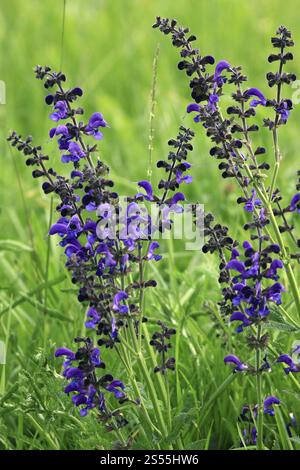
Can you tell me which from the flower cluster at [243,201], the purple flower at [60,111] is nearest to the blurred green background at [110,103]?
the flower cluster at [243,201]

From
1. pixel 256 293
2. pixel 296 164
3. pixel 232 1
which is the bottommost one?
pixel 256 293

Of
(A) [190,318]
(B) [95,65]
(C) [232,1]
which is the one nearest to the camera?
(A) [190,318]

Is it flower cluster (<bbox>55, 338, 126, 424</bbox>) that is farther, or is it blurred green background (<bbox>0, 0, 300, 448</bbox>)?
blurred green background (<bbox>0, 0, 300, 448</bbox>)

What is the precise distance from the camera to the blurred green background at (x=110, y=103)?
383cm

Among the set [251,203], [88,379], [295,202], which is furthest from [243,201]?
[88,379]

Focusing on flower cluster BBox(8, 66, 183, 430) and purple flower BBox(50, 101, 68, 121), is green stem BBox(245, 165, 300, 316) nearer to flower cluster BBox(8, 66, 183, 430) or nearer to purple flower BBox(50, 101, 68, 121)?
flower cluster BBox(8, 66, 183, 430)

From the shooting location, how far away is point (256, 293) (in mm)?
2484

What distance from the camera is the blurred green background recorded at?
12.6 feet

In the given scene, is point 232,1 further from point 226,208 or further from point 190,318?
point 190,318

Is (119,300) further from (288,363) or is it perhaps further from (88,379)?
(288,363)

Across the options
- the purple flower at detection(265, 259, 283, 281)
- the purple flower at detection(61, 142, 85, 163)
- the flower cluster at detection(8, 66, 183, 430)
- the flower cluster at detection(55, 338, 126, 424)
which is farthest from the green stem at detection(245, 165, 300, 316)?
the flower cluster at detection(55, 338, 126, 424)

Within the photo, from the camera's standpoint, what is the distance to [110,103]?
6.53m
